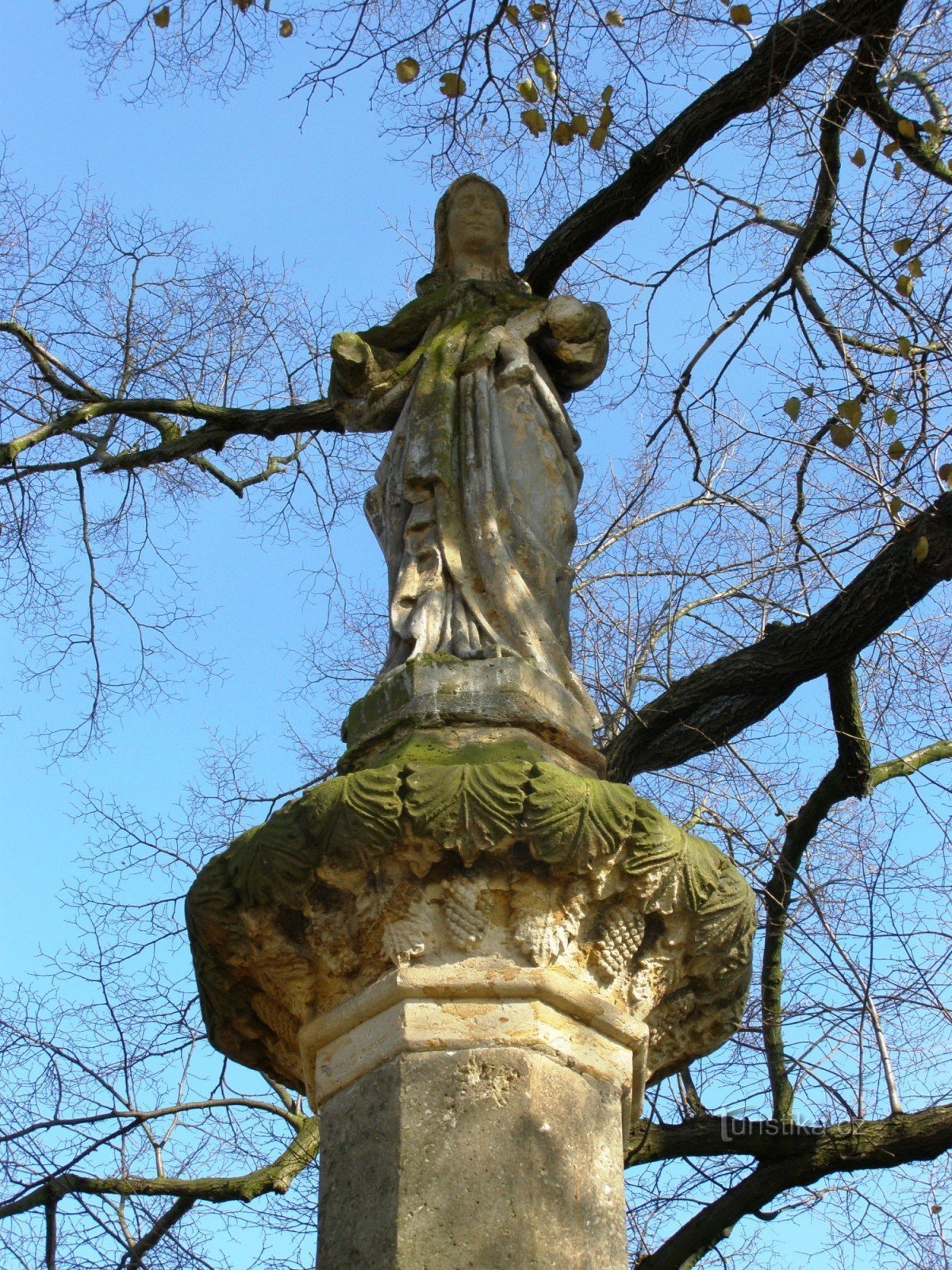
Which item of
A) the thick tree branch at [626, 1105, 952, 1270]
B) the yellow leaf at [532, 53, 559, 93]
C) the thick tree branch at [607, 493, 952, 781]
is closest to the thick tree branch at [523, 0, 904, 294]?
the yellow leaf at [532, 53, 559, 93]

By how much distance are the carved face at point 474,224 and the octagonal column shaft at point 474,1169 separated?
321cm

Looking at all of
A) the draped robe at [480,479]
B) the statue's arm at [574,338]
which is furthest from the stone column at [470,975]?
the statue's arm at [574,338]

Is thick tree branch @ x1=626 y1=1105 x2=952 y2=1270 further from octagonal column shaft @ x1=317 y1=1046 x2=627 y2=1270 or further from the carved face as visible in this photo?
the carved face

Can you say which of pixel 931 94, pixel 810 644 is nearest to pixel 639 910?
pixel 810 644

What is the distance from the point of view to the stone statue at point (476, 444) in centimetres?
477

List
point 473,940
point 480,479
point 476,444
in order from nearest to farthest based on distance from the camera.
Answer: point 473,940 → point 480,479 → point 476,444

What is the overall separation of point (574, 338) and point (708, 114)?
96.3 inches

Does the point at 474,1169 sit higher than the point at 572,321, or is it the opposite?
the point at 572,321

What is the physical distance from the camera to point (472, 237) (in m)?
6.14

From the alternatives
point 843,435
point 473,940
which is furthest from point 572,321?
point 473,940

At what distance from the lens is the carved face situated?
6137 mm

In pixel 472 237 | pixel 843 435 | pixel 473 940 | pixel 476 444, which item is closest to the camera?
pixel 473 940

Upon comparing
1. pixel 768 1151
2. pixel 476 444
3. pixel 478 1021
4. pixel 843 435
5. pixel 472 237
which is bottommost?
pixel 478 1021

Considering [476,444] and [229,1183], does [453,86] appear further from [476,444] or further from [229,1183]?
[229,1183]
